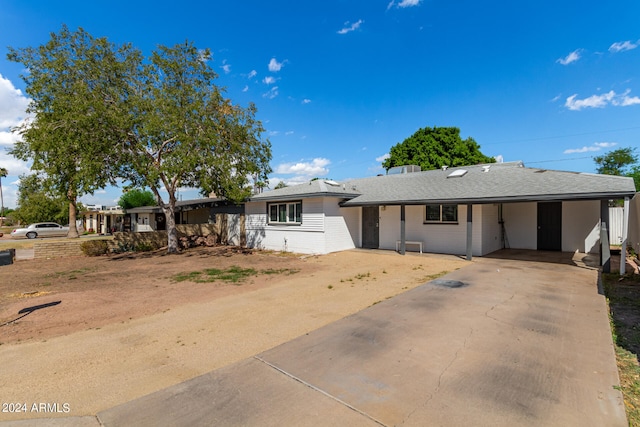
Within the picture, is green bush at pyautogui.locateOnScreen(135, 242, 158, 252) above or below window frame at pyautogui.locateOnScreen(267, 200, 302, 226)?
below

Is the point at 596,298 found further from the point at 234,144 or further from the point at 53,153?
the point at 53,153

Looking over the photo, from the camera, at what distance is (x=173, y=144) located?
16516 mm

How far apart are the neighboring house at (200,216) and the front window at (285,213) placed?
342 centimetres

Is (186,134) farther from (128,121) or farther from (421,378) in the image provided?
(421,378)

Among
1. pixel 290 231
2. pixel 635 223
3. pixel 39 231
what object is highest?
pixel 635 223

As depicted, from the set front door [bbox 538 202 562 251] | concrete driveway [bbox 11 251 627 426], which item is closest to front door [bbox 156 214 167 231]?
concrete driveway [bbox 11 251 627 426]

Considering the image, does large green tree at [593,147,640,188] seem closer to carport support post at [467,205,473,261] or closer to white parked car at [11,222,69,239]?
carport support post at [467,205,473,261]

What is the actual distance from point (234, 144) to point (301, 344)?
43.1ft

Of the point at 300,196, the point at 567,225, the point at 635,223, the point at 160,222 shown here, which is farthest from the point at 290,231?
the point at 160,222

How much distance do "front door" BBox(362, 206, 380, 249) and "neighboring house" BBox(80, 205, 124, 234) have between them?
29.2 meters

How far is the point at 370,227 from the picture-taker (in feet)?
55.2

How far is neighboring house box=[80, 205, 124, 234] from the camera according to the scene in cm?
3616

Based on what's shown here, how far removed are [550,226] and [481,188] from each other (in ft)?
14.7

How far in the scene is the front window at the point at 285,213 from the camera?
16.6 m
